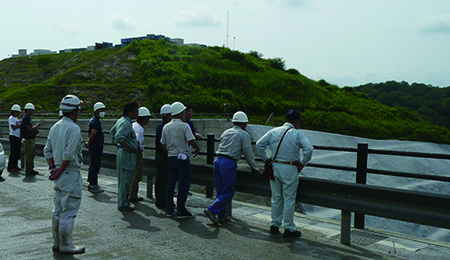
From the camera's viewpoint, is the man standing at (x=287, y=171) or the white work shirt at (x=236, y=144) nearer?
the man standing at (x=287, y=171)

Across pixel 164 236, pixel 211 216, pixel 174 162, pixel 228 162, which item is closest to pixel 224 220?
pixel 211 216

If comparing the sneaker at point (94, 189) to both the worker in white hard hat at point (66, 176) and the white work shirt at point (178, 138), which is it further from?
the worker in white hard hat at point (66, 176)

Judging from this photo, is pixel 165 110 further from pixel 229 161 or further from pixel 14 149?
pixel 14 149

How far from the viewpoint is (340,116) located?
8762cm

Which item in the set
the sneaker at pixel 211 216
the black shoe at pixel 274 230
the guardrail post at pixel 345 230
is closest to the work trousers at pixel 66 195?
the sneaker at pixel 211 216

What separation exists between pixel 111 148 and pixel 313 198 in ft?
109

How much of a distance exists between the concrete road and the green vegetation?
194 feet

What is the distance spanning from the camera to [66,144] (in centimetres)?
560

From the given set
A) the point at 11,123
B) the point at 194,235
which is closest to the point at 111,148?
the point at 11,123

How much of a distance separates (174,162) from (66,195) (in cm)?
251

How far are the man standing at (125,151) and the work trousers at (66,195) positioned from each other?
269 centimetres

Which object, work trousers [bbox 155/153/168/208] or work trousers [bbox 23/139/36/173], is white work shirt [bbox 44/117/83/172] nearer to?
work trousers [bbox 155/153/168/208]

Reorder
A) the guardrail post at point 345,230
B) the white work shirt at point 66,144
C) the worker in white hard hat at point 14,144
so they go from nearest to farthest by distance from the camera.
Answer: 1. the white work shirt at point 66,144
2. the guardrail post at point 345,230
3. the worker in white hard hat at point 14,144

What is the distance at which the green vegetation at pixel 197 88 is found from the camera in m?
71.7
